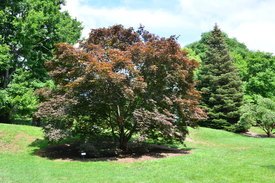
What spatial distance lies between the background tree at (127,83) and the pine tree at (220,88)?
643 inches

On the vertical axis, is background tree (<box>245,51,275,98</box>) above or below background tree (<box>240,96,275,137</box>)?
above

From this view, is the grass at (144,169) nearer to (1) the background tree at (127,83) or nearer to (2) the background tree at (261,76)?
(1) the background tree at (127,83)

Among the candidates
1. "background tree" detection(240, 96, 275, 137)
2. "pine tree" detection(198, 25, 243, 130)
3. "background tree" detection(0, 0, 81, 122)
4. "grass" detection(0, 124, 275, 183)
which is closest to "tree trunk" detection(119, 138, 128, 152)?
"grass" detection(0, 124, 275, 183)

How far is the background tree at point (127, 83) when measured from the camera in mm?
15703

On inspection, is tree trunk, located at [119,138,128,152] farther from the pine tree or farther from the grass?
the pine tree

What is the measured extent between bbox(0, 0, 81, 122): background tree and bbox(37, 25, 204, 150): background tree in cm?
758

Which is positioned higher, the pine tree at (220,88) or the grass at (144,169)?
the pine tree at (220,88)

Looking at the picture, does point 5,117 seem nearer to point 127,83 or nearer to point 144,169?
point 127,83

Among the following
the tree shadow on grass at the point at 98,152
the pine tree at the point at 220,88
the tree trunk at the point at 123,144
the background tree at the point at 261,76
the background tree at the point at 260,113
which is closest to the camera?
the tree shadow on grass at the point at 98,152

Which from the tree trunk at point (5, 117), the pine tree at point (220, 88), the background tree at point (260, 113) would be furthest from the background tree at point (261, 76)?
the tree trunk at point (5, 117)

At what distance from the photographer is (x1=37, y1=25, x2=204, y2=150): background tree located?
1570 cm

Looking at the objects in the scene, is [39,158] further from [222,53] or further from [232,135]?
[222,53]

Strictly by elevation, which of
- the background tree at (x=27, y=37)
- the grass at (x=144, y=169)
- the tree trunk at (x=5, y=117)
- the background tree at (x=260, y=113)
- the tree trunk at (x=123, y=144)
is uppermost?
the background tree at (x=27, y=37)

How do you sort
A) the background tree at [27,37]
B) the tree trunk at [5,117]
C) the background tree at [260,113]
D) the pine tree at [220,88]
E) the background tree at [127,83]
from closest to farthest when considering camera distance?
1. the background tree at [127,83]
2. the background tree at [27,37]
3. the tree trunk at [5,117]
4. the background tree at [260,113]
5. the pine tree at [220,88]
